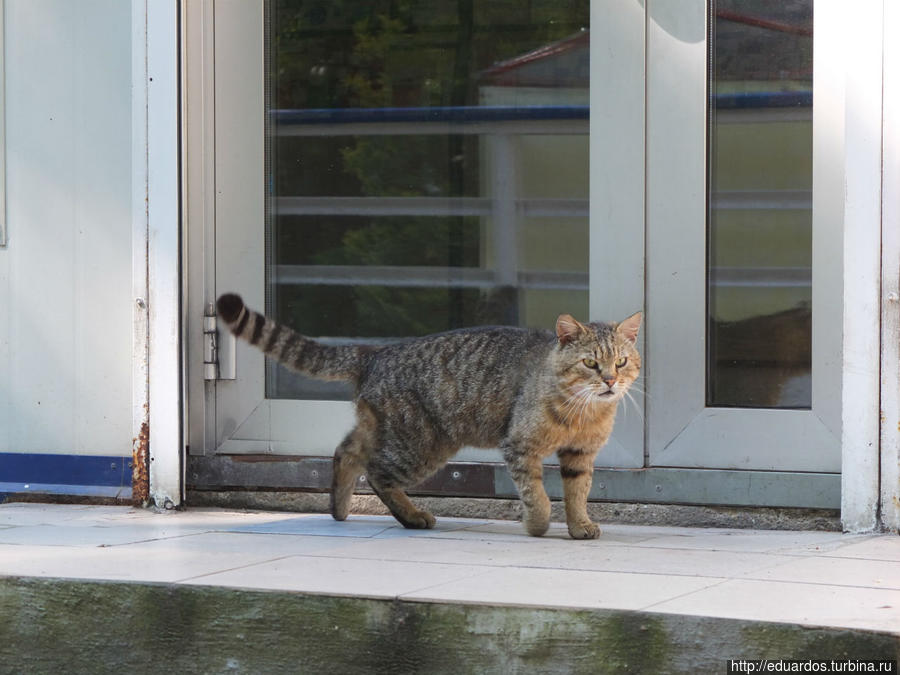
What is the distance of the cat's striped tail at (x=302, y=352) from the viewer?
447cm

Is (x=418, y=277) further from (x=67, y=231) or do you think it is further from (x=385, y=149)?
(x=67, y=231)

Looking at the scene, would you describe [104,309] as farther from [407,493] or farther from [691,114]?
[691,114]

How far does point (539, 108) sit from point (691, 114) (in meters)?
0.60

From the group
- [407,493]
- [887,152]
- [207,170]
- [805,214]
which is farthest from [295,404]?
[887,152]

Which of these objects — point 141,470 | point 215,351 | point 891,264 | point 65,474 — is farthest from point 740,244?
point 65,474

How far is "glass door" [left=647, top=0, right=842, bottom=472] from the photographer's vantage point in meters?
4.41

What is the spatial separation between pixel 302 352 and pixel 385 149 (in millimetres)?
1023

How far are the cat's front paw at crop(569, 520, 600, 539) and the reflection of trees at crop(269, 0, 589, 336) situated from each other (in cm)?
111

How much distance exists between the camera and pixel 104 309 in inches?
199

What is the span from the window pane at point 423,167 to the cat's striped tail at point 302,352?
56 cm

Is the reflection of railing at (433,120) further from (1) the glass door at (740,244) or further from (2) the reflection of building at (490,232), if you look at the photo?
(1) the glass door at (740,244)

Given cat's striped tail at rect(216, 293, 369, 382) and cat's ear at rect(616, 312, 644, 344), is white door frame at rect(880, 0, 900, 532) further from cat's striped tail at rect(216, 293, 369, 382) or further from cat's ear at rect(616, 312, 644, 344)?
cat's striped tail at rect(216, 293, 369, 382)

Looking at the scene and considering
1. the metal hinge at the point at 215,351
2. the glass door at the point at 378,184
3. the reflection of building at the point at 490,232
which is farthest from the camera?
the metal hinge at the point at 215,351

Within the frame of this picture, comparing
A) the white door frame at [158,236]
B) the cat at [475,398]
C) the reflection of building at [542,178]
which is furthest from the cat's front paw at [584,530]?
the white door frame at [158,236]
